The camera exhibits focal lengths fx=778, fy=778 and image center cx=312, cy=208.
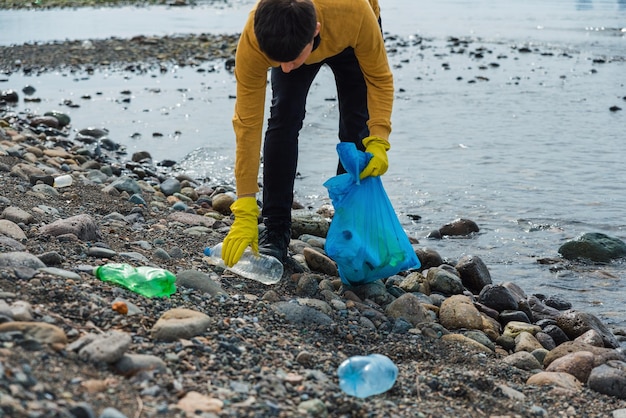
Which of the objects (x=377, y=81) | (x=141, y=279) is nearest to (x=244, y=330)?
(x=141, y=279)

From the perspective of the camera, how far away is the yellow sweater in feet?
12.2

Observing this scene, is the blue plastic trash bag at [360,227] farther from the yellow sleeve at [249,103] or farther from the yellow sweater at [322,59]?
the yellow sleeve at [249,103]

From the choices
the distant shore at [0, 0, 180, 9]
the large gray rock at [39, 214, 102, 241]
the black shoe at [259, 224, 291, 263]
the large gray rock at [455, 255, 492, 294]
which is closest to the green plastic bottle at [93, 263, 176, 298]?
the large gray rock at [39, 214, 102, 241]

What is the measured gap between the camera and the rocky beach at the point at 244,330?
8.32ft

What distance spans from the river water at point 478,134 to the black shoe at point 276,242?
74.3 inches

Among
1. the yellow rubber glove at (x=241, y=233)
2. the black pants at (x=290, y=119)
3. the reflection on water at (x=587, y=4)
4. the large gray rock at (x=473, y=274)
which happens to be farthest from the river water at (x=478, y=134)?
the reflection on water at (x=587, y=4)

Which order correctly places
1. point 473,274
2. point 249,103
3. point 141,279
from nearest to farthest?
point 141,279, point 249,103, point 473,274

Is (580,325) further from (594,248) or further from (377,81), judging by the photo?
(377,81)

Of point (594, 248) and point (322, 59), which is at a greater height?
point (322, 59)

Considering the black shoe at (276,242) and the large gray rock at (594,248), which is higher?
the black shoe at (276,242)

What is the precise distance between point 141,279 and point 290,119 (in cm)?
118

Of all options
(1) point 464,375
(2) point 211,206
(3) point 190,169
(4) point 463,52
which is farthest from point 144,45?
(1) point 464,375

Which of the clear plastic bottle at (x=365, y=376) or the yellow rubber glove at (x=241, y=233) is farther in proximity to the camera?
the yellow rubber glove at (x=241, y=233)

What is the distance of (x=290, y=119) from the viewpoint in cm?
410
